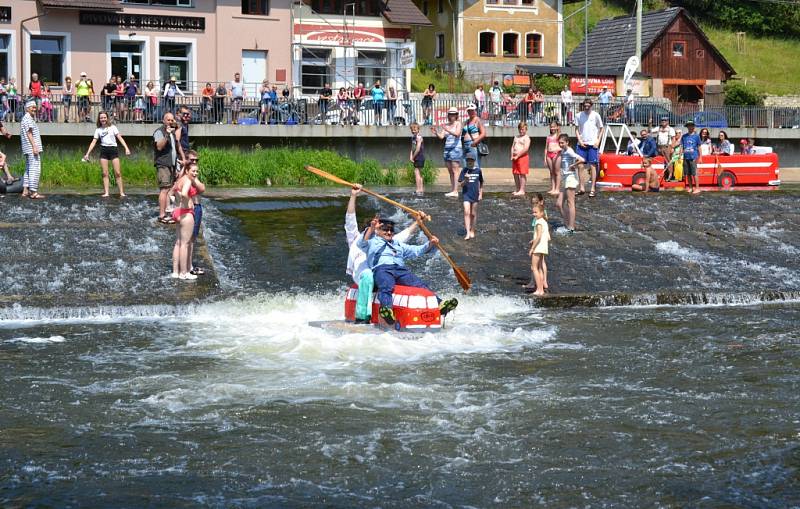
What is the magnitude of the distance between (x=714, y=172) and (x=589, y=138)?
576cm

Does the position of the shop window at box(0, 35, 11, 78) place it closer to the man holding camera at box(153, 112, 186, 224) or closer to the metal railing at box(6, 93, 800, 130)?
the metal railing at box(6, 93, 800, 130)

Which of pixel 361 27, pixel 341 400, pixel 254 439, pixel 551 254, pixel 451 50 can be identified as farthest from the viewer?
pixel 451 50

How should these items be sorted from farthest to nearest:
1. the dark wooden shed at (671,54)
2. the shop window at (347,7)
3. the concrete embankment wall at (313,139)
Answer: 1. the dark wooden shed at (671,54)
2. the shop window at (347,7)
3. the concrete embankment wall at (313,139)

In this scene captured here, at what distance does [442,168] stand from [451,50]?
21.0m

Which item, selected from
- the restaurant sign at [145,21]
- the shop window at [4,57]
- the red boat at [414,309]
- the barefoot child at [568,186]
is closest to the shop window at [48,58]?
the shop window at [4,57]

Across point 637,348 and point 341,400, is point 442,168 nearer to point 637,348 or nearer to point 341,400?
point 637,348

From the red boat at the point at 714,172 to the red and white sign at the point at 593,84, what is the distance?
60.0 feet

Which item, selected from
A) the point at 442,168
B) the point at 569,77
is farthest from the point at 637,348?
the point at 569,77

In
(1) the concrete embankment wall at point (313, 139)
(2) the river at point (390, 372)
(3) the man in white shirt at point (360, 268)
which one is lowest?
(2) the river at point (390, 372)

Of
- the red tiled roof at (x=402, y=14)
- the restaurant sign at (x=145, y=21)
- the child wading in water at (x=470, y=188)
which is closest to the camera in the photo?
the child wading in water at (x=470, y=188)

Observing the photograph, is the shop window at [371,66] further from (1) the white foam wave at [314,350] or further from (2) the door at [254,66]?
(1) the white foam wave at [314,350]

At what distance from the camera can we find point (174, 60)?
40.4 metres

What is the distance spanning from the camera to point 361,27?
149ft

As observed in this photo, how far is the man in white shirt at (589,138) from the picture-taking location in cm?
2570
